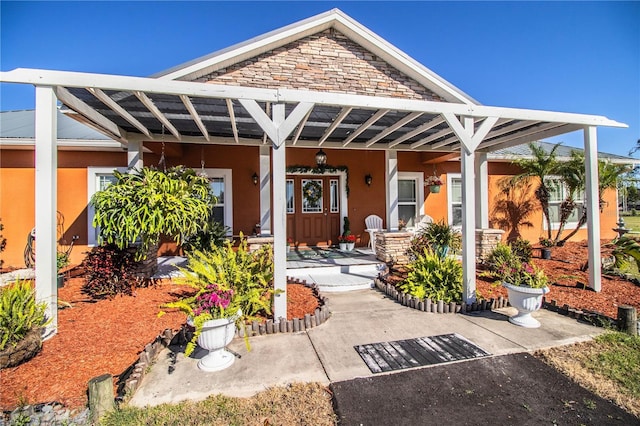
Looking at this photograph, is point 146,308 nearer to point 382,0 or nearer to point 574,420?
point 574,420

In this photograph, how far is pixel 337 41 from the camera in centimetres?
538

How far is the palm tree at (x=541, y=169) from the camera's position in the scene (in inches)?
312

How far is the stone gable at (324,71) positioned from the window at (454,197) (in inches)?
151

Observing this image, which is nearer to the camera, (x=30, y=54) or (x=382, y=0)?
(x=30, y=54)

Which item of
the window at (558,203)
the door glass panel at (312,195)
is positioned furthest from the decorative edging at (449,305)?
the window at (558,203)

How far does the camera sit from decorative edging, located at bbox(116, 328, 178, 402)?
2.32 metres

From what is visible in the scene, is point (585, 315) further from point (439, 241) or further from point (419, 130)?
point (419, 130)

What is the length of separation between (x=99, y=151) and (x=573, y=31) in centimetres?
1161

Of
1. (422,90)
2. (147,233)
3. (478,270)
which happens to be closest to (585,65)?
(422,90)

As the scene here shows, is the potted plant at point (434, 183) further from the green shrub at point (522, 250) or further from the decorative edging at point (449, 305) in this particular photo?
the decorative edging at point (449, 305)

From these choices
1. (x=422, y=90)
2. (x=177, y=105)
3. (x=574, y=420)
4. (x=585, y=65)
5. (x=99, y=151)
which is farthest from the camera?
(x=585, y=65)

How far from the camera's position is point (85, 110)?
4.25 m

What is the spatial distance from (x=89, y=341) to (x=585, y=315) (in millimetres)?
6366

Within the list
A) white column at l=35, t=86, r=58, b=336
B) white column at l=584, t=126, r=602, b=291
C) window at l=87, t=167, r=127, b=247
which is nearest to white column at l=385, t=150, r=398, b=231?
white column at l=584, t=126, r=602, b=291
